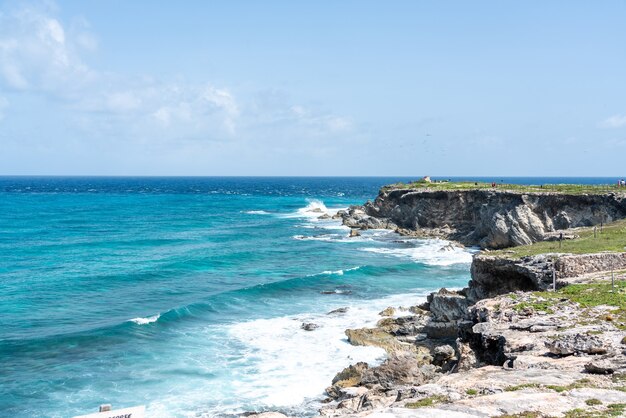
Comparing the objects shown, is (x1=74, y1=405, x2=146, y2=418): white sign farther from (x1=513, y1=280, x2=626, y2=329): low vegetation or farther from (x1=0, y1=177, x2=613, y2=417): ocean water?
(x1=513, y1=280, x2=626, y2=329): low vegetation

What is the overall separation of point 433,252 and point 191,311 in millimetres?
32609

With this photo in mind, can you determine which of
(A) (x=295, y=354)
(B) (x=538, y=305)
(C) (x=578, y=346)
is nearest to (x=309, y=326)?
(A) (x=295, y=354)

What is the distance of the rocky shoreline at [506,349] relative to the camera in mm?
13742

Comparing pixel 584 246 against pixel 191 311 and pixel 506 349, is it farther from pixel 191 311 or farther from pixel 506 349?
pixel 191 311

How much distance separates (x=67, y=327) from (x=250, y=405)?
16.0 metres

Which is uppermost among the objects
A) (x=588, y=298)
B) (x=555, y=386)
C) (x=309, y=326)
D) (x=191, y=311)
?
(x=588, y=298)

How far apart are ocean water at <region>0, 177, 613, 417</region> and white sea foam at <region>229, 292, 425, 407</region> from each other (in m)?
0.09

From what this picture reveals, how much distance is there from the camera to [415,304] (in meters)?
38.7

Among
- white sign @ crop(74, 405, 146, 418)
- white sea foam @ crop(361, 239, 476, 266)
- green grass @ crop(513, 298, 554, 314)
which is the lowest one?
white sea foam @ crop(361, 239, 476, 266)

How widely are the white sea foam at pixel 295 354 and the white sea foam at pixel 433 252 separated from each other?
739 inches

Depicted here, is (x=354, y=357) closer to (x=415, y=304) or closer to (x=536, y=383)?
(x=415, y=304)

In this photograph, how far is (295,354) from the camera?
2991cm

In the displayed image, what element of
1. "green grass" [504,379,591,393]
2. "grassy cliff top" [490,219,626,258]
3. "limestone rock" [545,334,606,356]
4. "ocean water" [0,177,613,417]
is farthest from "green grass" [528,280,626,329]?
"ocean water" [0,177,613,417]

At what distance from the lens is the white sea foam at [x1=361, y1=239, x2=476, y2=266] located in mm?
56438
